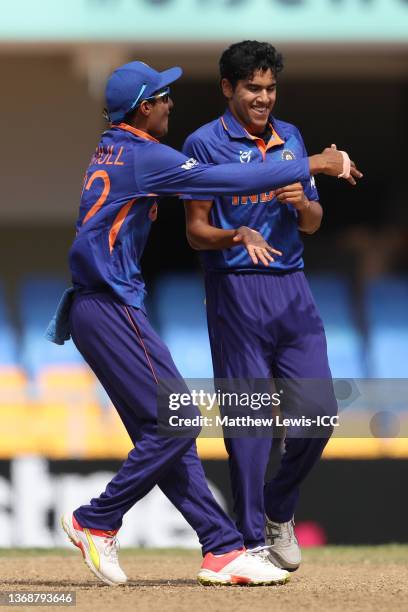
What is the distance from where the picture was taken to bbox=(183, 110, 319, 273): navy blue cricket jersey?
584 cm

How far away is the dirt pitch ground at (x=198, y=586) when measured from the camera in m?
5.04

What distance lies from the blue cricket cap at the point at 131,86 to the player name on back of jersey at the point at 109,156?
0.47 feet

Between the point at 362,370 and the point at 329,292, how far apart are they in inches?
40.6

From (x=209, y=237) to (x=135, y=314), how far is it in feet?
1.49

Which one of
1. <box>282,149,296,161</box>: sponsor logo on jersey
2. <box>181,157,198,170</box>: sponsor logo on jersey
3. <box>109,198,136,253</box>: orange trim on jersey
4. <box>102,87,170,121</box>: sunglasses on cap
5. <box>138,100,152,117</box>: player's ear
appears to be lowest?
<box>109,198,136,253</box>: orange trim on jersey

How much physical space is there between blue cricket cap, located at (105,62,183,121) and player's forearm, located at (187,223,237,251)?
0.55 m

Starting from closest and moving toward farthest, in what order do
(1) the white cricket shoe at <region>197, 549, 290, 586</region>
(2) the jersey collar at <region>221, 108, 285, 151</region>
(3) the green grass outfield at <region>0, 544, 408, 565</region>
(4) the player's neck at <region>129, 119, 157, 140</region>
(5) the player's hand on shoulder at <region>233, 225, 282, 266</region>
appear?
(5) the player's hand on shoulder at <region>233, 225, 282, 266</region>, (1) the white cricket shoe at <region>197, 549, 290, 586</region>, (4) the player's neck at <region>129, 119, 157, 140</region>, (2) the jersey collar at <region>221, 108, 285, 151</region>, (3) the green grass outfield at <region>0, 544, 408, 565</region>

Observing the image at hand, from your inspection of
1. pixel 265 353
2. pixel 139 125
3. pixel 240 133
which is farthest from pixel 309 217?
pixel 139 125

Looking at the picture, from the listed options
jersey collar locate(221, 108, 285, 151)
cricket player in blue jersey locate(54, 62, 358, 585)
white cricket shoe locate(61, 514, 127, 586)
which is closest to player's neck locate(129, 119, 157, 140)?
cricket player in blue jersey locate(54, 62, 358, 585)

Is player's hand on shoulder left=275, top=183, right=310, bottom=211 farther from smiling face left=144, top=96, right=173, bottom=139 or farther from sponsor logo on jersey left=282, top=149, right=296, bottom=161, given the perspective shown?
smiling face left=144, top=96, right=173, bottom=139

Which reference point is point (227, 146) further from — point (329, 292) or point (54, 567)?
point (329, 292)

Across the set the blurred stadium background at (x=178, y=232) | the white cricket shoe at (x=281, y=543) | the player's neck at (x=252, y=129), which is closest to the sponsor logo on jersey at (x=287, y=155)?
the player's neck at (x=252, y=129)

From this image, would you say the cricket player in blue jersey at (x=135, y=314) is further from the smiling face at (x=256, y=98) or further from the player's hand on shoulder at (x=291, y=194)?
the smiling face at (x=256, y=98)

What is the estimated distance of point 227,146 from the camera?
5.87 m
